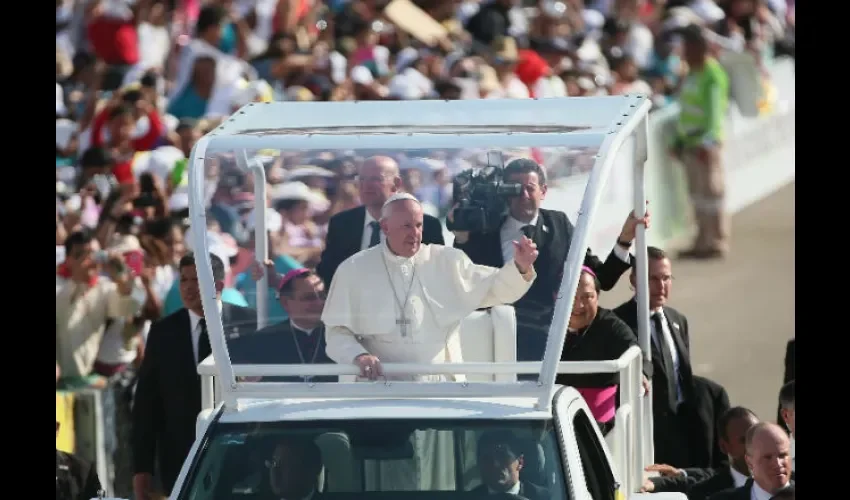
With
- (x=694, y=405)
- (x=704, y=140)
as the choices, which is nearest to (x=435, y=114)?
(x=694, y=405)

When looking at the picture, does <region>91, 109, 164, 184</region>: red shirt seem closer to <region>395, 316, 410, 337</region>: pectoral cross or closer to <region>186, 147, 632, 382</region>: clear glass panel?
<region>186, 147, 632, 382</region>: clear glass panel

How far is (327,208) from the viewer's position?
945 centimetres

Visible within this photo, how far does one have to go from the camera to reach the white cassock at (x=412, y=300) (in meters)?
9.05

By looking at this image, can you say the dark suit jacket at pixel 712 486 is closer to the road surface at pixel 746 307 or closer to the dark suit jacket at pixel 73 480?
the dark suit jacket at pixel 73 480

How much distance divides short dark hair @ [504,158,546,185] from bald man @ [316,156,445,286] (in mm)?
428

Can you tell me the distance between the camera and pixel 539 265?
9.05 meters

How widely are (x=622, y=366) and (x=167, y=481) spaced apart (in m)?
2.59

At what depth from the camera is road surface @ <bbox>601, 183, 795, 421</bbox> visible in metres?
19.0

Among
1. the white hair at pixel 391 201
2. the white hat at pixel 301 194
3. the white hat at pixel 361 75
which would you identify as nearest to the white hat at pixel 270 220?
the white hat at pixel 301 194

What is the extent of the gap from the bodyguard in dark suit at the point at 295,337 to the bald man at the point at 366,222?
0.10 m

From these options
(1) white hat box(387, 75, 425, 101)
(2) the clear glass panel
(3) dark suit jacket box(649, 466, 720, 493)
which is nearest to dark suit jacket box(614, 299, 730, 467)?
(3) dark suit jacket box(649, 466, 720, 493)
